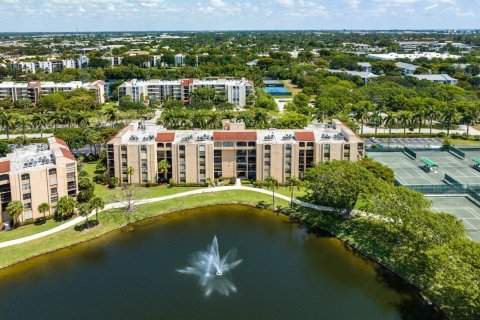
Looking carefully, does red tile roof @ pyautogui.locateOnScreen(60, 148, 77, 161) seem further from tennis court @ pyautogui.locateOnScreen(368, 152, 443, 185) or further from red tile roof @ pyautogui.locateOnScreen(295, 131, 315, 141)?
tennis court @ pyautogui.locateOnScreen(368, 152, 443, 185)

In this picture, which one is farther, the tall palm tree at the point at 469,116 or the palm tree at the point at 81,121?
the tall palm tree at the point at 469,116

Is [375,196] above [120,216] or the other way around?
above

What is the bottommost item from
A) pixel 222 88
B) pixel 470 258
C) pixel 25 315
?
pixel 25 315

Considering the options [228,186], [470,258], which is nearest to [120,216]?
[228,186]

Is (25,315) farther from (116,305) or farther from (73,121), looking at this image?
(73,121)

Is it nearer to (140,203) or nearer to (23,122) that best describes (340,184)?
(140,203)

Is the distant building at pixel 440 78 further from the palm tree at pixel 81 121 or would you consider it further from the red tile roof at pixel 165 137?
the red tile roof at pixel 165 137

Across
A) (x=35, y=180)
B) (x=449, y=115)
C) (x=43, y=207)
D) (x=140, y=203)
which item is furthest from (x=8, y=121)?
(x=449, y=115)

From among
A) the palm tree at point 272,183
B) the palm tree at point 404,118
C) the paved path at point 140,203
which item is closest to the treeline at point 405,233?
the paved path at point 140,203
